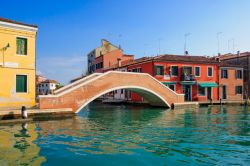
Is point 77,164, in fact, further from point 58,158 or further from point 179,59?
point 179,59

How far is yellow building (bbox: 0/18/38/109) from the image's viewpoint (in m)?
15.9

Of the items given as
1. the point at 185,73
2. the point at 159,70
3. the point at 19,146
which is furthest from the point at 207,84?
the point at 19,146

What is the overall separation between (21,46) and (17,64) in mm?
1285

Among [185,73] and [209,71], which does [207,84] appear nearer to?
[209,71]

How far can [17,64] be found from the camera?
1644 cm

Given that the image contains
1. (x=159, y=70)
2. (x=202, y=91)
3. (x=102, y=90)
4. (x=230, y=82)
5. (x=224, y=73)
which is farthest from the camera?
(x=230, y=82)

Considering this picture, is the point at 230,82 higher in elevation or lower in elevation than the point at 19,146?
higher

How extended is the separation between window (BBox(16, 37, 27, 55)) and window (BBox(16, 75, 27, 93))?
1.56 m

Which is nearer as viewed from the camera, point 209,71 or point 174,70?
point 174,70

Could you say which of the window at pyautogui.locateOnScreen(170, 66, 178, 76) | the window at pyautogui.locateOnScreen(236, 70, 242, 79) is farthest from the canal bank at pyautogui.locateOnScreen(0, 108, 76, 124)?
the window at pyautogui.locateOnScreen(236, 70, 242, 79)

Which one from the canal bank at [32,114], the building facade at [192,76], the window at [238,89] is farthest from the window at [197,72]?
the canal bank at [32,114]

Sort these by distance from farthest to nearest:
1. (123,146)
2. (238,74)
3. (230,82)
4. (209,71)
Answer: (238,74), (230,82), (209,71), (123,146)

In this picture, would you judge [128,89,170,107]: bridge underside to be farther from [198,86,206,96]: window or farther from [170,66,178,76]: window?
[198,86,206,96]: window

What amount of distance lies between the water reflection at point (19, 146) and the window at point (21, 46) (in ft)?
19.7
